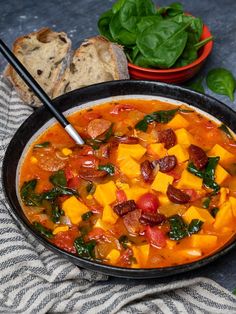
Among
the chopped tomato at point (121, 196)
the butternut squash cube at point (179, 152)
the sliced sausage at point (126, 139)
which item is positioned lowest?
the butternut squash cube at point (179, 152)

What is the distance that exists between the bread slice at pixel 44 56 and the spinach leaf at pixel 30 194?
1221 mm

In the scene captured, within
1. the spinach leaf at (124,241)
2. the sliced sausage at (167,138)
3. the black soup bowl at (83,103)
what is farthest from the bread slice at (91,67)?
the spinach leaf at (124,241)

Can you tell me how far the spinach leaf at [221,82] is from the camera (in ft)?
16.0

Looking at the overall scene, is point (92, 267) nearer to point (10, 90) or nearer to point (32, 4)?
point (10, 90)

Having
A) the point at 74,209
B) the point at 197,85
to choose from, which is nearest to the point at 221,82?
the point at 197,85

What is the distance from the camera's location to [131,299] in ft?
11.0

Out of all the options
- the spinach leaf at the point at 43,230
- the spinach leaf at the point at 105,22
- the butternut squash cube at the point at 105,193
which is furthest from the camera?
the spinach leaf at the point at 105,22

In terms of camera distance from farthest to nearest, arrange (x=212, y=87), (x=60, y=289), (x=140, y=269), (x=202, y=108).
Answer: (x=212, y=87), (x=202, y=108), (x=60, y=289), (x=140, y=269)

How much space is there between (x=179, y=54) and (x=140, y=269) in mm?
1998

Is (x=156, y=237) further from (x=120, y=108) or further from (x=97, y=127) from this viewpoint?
(x=120, y=108)

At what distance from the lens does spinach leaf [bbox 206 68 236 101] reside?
16.0 ft

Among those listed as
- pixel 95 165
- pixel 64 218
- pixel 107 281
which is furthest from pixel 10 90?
pixel 107 281

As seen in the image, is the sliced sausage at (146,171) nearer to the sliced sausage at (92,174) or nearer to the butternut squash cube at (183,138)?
the sliced sausage at (92,174)

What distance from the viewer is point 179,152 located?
383 cm
